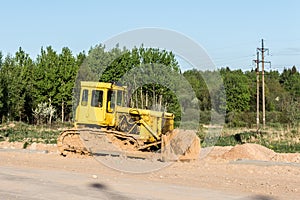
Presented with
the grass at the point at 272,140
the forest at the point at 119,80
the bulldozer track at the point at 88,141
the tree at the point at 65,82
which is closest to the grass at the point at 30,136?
the forest at the point at 119,80

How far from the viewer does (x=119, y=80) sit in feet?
62.6

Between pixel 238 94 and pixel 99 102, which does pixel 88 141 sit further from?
pixel 238 94

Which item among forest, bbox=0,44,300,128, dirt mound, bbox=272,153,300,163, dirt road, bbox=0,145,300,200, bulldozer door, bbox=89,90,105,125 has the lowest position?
dirt road, bbox=0,145,300,200

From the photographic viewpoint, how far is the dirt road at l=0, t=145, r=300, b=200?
10906 mm

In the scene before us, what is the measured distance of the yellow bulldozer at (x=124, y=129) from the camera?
17219 millimetres

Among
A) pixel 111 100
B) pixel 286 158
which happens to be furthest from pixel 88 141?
pixel 286 158

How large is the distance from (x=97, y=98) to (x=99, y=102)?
0.50ft

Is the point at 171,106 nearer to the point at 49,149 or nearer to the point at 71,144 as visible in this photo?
the point at 71,144

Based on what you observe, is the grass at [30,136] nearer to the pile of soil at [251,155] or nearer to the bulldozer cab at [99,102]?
the bulldozer cab at [99,102]

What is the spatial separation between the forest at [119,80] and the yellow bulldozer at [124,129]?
0.63m

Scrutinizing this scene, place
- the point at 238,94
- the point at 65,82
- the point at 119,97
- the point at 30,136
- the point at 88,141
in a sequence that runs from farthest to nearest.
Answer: the point at 238,94 → the point at 65,82 → the point at 30,136 → the point at 88,141 → the point at 119,97

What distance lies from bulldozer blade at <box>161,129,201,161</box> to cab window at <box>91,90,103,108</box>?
247cm

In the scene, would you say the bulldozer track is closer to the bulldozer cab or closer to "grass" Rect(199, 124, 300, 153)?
the bulldozer cab

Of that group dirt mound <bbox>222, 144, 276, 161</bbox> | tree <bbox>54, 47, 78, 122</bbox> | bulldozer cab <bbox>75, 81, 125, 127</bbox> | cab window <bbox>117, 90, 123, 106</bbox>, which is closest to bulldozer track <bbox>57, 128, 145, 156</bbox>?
bulldozer cab <bbox>75, 81, 125, 127</bbox>
